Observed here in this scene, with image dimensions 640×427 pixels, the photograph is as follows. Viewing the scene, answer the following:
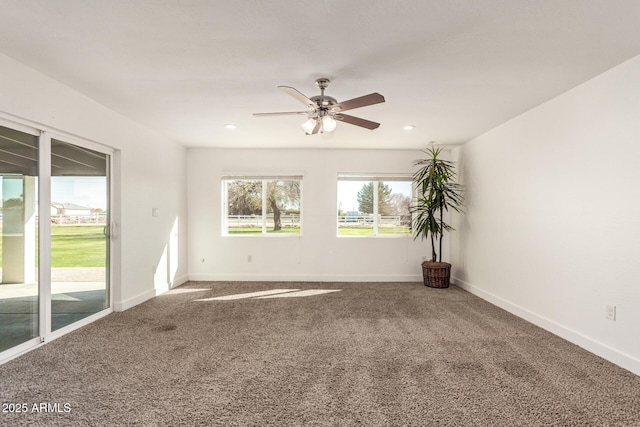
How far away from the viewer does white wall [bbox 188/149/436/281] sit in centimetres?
569

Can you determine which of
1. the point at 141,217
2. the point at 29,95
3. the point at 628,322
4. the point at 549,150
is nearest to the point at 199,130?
the point at 141,217

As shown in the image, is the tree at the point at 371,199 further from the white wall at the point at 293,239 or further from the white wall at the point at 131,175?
the white wall at the point at 131,175

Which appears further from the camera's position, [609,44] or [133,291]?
[133,291]

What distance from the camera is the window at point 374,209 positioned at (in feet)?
19.0

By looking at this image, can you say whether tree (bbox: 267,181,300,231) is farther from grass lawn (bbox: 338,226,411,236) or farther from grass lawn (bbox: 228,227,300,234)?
grass lawn (bbox: 338,226,411,236)

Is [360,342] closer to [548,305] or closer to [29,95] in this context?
[548,305]

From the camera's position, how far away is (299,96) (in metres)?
2.42

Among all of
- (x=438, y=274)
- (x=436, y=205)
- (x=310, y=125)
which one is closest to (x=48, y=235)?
(x=310, y=125)

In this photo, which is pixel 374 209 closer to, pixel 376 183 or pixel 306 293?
pixel 376 183

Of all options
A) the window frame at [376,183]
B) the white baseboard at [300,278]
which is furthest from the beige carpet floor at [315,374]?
the window frame at [376,183]

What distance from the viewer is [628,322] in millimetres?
2471

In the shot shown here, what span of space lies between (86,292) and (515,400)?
4142 mm

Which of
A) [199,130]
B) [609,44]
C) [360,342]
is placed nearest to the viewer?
[609,44]

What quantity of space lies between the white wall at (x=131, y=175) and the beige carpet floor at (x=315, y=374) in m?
0.78
